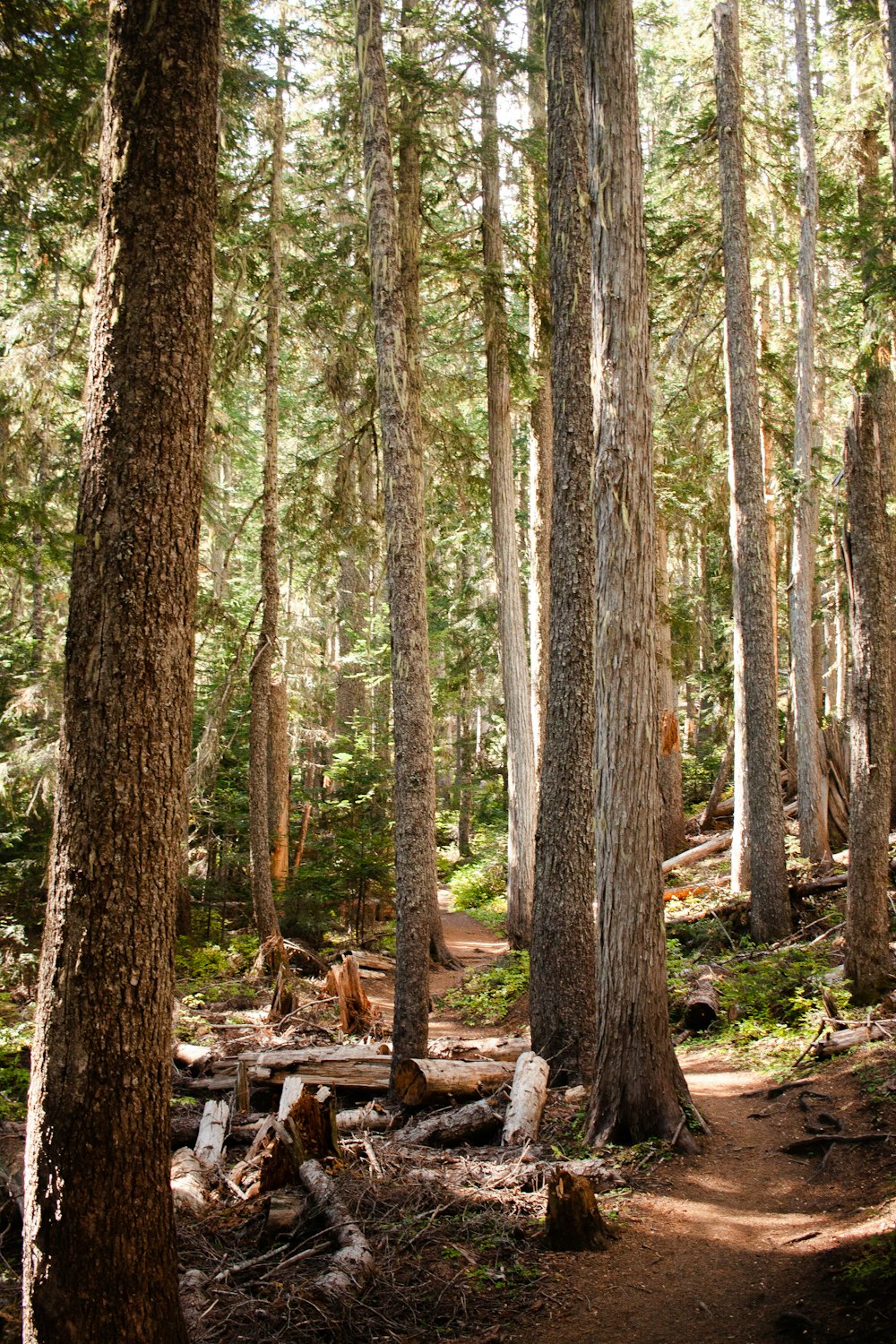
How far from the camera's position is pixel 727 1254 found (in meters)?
4.56

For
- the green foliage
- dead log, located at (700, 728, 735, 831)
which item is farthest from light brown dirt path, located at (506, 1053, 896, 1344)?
dead log, located at (700, 728, 735, 831)

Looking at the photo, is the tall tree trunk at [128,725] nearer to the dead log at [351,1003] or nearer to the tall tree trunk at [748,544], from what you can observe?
the dead log at [351,1003]

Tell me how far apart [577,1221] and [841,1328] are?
1517mm

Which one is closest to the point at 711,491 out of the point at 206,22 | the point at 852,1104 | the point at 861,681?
the point at 861,681

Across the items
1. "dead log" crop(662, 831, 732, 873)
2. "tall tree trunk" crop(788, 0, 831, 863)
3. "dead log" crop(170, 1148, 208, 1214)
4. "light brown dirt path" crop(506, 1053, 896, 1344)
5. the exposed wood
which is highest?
"tall tree trunk" crop(788, 0, 831, 863)

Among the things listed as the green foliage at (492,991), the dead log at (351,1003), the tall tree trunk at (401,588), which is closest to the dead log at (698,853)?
the green foliage at (492,991)

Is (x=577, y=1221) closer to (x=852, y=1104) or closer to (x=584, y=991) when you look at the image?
(x=852, y=1104)

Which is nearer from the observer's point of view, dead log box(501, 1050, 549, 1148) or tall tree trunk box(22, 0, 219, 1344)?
tall tree trunk box(22, 0, 219, 1344)

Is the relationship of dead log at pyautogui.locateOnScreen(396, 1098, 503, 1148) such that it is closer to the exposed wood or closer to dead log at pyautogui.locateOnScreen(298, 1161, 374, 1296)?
dead log at pyautogui.locateOnScreen(298, 1161, 374, 1296)

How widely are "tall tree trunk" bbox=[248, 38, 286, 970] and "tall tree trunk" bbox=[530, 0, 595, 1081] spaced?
20.1ft

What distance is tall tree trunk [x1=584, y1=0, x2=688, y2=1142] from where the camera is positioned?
237 inches

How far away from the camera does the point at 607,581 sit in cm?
625

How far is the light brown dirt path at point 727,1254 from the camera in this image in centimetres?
390

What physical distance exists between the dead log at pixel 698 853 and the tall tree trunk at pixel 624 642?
1051cm
